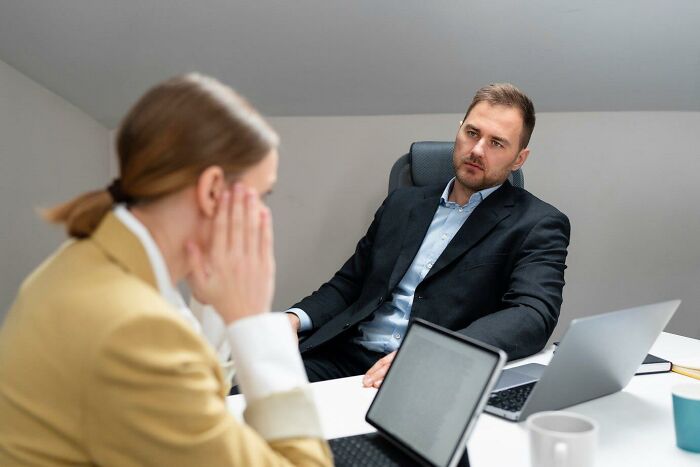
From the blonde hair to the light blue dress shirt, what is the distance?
106 cm

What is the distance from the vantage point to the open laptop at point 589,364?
0.99 metres

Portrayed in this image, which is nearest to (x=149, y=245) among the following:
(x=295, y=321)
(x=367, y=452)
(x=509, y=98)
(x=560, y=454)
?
(x=367, y=452)

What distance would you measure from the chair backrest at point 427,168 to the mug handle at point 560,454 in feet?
4.57

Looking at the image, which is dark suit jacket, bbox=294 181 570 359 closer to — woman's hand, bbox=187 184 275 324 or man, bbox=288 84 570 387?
man, bbox=288 84 570 387

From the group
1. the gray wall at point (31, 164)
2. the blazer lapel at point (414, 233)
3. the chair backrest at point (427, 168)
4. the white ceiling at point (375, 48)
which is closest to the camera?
the blazer lapel at point (414, 233)

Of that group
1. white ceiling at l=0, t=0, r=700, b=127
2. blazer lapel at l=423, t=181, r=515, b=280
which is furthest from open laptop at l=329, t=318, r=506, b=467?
white ceiling at l=0, t=0, r=700, b=127

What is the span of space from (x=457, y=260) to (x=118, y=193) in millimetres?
1153

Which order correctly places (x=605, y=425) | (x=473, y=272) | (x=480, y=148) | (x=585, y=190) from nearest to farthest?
(x=605, y=425), (x=473, y=272), (x=480, y=148), (x=585, y=190)

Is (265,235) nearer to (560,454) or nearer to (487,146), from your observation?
(560,454)

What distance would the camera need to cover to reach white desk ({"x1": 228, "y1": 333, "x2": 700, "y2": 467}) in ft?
3.07

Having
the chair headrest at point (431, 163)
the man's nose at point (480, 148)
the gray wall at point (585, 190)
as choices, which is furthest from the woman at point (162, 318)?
the gray wall at point (585, 190)

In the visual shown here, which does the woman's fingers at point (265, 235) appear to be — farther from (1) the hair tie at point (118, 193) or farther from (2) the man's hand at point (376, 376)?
(2) the man's hand at point (376, 376)

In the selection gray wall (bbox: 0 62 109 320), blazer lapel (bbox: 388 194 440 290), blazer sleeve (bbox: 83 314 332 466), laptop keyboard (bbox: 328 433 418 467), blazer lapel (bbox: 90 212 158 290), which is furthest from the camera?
gray wall (bbox: 0 62 109 320)

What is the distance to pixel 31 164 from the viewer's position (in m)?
A: 2.53
